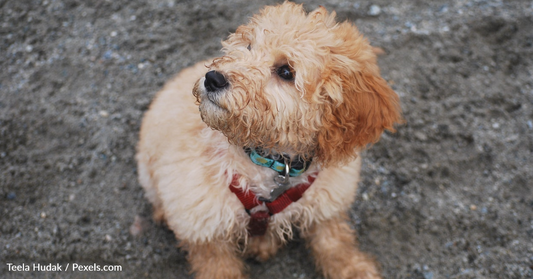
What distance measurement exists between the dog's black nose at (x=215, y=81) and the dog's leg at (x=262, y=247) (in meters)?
1.44

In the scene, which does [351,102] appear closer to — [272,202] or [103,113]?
[272,202]

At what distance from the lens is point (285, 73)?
2.10m

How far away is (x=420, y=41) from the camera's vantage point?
4398mm

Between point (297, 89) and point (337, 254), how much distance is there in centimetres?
149

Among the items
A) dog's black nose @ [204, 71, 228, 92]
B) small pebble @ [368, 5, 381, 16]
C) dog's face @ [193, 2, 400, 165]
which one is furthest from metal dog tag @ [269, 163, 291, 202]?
small pebble @ [368, 5, 381, 16]

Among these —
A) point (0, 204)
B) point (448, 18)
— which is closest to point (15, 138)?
point (0, 204)

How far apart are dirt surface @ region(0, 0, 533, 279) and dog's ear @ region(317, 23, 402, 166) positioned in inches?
53.0

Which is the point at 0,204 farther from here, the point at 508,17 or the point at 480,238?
the point at 508,17

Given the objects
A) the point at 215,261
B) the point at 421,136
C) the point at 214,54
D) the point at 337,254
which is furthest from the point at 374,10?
A: the point at 215,261

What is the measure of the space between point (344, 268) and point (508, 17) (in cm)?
324

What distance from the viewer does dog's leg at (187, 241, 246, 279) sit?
2.84 metres

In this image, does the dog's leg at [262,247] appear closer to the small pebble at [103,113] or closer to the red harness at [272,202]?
the red harness at [272,202]

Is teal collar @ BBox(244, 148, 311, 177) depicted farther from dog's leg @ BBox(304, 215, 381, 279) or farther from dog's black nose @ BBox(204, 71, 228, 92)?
dog's leg @ BBox(304, 215, 381, 279)

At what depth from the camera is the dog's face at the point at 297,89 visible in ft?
6.55
